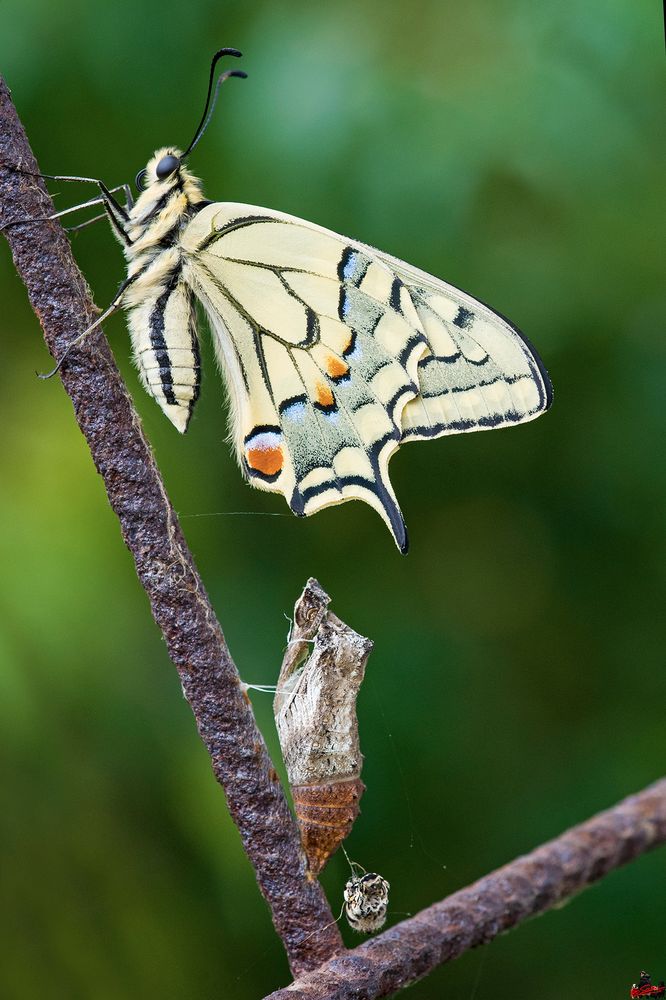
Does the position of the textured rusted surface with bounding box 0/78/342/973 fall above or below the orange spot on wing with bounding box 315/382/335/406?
below

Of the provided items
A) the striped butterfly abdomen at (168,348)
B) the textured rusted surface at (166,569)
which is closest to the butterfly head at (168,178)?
the striped butterfly abdomen at (168,348)

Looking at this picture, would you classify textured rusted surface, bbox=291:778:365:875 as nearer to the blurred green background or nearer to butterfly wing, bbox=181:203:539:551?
butterfly wing, bbox=181:203:539:551

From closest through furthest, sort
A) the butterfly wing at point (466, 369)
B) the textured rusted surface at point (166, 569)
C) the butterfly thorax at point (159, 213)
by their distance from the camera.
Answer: the textured rusted surface at point (166, 569)
the butterfly wing at point (466, 369)
the butterfly thorax at point (159, 213)

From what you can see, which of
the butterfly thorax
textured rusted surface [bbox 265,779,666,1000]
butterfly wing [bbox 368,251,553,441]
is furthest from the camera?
the butterfly thorax

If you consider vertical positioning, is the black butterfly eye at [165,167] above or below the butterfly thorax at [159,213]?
above

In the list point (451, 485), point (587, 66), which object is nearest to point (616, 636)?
point (451, 485)

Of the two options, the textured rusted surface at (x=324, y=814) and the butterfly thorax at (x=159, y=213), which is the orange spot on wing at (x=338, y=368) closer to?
the butterfly thorax at (x=159, y=213)

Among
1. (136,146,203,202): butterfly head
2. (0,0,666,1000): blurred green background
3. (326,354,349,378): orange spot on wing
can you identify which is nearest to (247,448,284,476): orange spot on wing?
(326,354,349,378): orange spot on wing
